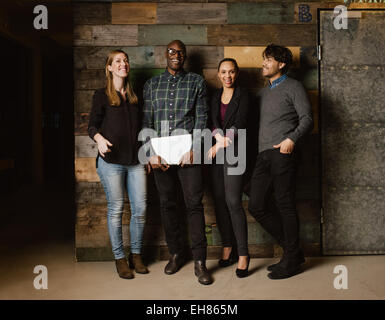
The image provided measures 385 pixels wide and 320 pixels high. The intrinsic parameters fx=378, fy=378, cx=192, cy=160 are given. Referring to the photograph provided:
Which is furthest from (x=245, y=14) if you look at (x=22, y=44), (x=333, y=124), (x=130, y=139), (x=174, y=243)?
(x=22, y=44)

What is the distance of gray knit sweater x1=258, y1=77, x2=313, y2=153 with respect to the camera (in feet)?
8.89

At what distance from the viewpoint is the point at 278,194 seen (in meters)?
2.82

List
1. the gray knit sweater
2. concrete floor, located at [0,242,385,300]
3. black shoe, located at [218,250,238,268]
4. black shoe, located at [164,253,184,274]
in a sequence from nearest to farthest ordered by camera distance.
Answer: concrete floor, located at [0,242,385,300] < the gray knit sweater < black shoe, located at [164,253,184,274] < black shoe, located at [218,250,238,268]

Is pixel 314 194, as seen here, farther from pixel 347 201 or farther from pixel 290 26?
pixel 290 26

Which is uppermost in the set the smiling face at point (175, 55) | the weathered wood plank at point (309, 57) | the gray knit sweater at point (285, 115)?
the weathered wood plank at point (309, 57)

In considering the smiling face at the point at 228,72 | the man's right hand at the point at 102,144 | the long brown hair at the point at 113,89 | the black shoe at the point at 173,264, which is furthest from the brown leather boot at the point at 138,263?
the smiling face at the point at 228,72

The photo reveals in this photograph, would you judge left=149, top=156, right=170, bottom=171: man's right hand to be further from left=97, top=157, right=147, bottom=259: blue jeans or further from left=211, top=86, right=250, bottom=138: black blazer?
left=211, top=86, right=250, bottom=138: black blazer

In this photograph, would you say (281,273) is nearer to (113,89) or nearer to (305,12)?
(113,89)

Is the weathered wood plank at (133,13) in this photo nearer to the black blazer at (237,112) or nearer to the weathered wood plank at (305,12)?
the black blazer at (237,112)

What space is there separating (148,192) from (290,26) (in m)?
1.89

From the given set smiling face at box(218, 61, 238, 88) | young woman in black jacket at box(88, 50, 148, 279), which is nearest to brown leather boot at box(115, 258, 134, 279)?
young woman in black jacket at box(88, 50, 148, 279)

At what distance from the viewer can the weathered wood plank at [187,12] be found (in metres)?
3.25

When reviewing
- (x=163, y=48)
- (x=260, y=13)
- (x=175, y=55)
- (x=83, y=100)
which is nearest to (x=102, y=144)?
(x=83, y=100)

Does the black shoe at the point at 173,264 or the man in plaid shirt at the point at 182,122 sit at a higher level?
the man in plaid shirt at the point at 182,122
